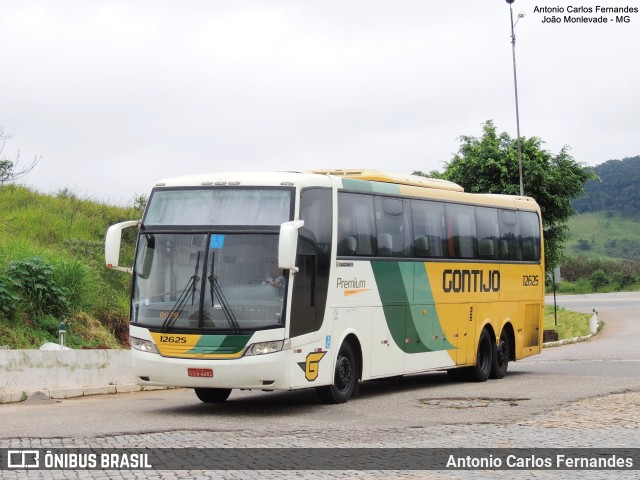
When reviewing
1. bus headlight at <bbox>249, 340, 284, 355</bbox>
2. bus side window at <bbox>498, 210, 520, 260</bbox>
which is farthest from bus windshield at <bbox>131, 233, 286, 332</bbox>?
bus side window at <bbox>498, 210, 520, 260</bbox>

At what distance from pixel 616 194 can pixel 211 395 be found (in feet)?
493

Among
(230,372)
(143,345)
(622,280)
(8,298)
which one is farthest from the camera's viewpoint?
(622,280)

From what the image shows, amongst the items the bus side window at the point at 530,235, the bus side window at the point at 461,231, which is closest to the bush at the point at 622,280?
the bus side window at the point at 530,235

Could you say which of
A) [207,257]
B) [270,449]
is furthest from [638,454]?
[207,257]

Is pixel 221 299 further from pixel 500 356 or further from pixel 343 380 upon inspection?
pixel 500 356

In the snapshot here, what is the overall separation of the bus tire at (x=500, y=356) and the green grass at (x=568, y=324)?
21.9 meters

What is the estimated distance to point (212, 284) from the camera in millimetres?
15984

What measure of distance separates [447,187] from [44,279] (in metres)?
8.39

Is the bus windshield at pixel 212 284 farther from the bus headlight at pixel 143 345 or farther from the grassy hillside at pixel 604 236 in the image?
the grassy hillside at pixel 604 236

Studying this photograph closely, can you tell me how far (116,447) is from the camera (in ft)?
38.9

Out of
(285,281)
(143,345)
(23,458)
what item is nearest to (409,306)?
(285,281)

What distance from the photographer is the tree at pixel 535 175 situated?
52.0 m

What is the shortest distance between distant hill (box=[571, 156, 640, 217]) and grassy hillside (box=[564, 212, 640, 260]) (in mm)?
1334

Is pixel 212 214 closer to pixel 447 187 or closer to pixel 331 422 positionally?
pixel 331 422
